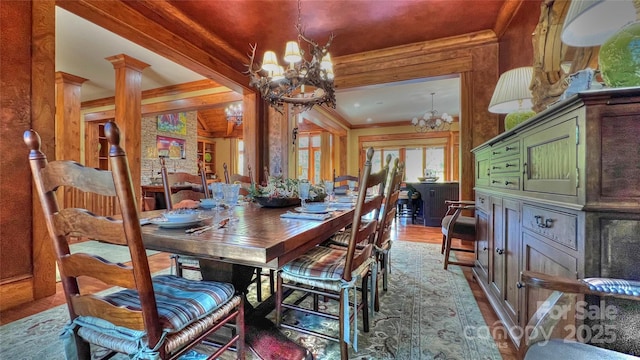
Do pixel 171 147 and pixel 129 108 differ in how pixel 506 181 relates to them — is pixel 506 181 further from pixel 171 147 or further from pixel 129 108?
pixel 171 147

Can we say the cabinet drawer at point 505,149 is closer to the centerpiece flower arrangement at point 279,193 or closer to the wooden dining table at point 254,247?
the wooden dining table at point 254,247

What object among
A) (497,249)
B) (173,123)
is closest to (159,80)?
(173,123)

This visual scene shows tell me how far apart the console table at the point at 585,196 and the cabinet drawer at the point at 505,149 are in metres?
0.08

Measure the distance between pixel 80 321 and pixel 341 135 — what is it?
8621 mm

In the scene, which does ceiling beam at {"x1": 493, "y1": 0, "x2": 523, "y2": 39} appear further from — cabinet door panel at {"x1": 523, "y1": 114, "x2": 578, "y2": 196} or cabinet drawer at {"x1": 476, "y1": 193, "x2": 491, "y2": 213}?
cabinet door panel at {"x1": 523, "y1": 114, "x2": 578, "y2": 196}

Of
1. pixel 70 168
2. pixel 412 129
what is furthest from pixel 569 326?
pixel 412 129

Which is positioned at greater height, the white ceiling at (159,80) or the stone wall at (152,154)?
the white ceiling at (159,80)

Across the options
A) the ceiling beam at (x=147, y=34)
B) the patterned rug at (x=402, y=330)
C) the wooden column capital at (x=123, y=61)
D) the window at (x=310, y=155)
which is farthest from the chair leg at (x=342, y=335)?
the window at (x=310, y=155)

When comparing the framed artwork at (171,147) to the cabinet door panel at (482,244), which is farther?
the framed artwork at (171,147)

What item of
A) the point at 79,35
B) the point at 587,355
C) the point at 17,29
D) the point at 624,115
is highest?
the point at 79,35

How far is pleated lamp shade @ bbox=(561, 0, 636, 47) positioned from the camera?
1.15 m

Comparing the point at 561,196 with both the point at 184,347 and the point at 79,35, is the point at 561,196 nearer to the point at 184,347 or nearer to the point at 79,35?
the point at 184,347

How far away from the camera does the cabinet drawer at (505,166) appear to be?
4.80ft

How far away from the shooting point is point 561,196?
99cm
